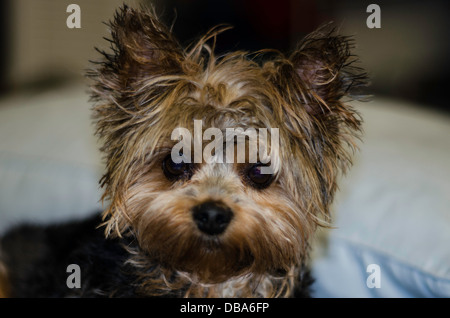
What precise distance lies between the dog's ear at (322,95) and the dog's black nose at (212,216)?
55 cm

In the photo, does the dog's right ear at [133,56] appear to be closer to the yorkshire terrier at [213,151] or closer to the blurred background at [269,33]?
the yorkshire terrier at [213,151]

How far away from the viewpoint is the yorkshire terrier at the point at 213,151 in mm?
2125

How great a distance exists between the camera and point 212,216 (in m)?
2.04

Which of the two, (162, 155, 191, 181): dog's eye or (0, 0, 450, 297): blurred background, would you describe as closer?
(162, 155, 191, 181): dog's eye

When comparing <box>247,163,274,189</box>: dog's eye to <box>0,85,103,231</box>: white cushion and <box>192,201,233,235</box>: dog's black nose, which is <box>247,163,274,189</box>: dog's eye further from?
<box>0,85,103,231</box>: white cushion

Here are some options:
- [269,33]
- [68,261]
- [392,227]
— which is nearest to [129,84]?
[68,261]

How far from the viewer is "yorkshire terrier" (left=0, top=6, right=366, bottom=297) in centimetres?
212

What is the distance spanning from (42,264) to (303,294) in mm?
1586

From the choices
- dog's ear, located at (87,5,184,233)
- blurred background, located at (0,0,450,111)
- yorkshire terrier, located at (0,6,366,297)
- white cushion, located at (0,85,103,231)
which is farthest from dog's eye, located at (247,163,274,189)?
blurred background, located at (0,0,450,111)

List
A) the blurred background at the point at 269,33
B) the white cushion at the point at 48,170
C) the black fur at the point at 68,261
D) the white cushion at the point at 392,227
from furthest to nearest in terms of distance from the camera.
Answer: the blurred background at the point at 269,33 < the white cushion at the point at 48,170 < the black fur at the point at 68,261 < the white cushion at the point at 392,227

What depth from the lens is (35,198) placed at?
3418 millimetres

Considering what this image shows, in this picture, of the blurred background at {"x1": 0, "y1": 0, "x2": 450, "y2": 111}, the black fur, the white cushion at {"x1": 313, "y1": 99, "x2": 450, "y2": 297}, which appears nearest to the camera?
the white cushion at {"x1": 313, "y1": 99, "x2": 450, "y2": 297}

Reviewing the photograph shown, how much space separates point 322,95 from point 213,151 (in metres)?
0.60

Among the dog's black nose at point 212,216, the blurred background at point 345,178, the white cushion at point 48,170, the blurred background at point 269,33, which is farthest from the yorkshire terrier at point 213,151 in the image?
the blurred background at point 269,33
